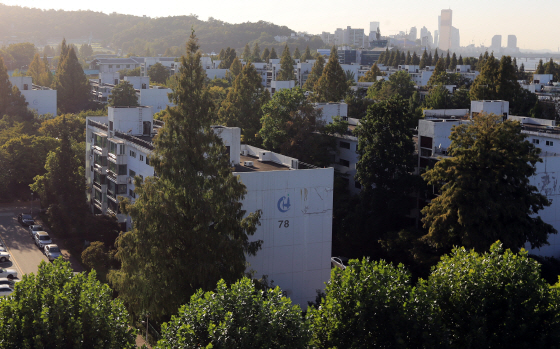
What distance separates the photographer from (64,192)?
34.1m

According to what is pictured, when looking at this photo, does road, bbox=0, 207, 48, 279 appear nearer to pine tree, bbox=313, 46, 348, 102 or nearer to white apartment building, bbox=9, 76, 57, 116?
white apartment building, bbox=9, 76, 57, 116

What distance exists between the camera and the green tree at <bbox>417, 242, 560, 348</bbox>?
45.3 ft

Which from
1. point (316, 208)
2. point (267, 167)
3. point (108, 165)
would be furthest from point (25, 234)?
point (316, 208)

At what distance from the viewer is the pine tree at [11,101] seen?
54.8m

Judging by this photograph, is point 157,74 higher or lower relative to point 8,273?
higher

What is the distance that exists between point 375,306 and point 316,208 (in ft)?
36.7

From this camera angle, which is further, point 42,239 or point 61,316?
point 42,239

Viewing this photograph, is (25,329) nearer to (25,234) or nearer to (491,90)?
(25,234)

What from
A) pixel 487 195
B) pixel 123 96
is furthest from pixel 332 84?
pixel 487 195

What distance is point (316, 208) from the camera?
24484 millimetres

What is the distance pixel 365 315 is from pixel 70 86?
59.5m

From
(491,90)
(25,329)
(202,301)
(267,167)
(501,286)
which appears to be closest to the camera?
(25,329)

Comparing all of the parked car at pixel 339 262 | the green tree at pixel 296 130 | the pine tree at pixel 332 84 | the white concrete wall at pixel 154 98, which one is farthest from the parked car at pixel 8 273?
the white concrete wall at pixel 154 98

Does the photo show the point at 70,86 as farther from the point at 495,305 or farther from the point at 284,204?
the point at 495,305
